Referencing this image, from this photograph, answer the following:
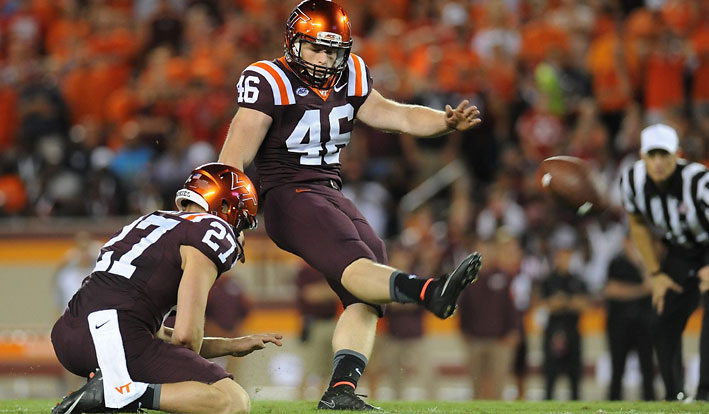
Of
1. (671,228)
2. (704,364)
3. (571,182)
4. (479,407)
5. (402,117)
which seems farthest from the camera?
(671,228)

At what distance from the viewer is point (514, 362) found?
38.2 feet

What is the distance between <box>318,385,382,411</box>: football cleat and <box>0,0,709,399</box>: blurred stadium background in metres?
5.62

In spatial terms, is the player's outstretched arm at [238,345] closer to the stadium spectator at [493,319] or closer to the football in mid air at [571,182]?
the football in mid air at [571,182]

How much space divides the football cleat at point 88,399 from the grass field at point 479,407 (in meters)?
0.72

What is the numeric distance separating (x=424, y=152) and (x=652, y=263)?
17.2 feet

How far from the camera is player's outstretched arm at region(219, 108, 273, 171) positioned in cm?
554

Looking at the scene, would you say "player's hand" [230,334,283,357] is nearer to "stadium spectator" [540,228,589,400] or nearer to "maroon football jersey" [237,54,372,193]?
"maroon football jersey" [237,54,372,193]

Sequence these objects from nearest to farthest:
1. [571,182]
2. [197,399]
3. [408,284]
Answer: [197,399], [408,284], [571,182]

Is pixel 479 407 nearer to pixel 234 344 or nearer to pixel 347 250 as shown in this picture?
pixel 347 250

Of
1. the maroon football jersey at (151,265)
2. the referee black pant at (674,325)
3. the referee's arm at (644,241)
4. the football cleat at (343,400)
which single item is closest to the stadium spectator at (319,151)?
the football cleat at (343,400)

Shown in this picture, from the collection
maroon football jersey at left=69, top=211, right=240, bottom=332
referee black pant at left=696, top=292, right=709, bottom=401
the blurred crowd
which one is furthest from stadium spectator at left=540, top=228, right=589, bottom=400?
maroon football jersey at left=69, top=211, right=240, bottom=332

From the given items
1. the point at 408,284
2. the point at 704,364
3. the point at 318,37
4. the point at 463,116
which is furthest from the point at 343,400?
the point at 704,364

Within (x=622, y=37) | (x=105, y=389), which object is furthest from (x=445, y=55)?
(x=105, y=389)

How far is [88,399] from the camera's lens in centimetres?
488
